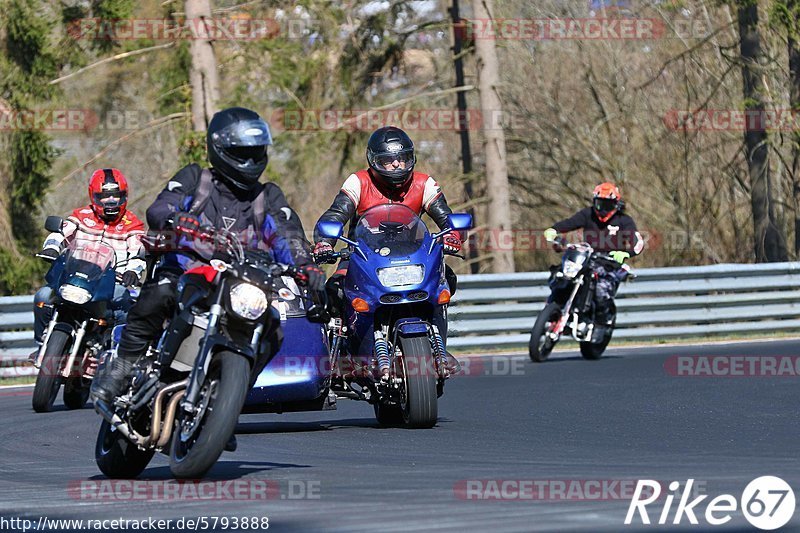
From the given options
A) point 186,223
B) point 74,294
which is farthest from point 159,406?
point 74,294

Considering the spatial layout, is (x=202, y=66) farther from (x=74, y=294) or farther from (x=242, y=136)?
(x=242, y=136)

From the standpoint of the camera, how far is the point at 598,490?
6.69m

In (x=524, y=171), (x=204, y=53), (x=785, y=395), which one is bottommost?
(x=785, y=395)

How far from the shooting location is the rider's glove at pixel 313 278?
23.6 feet

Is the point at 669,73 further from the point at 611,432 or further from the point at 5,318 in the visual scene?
the point at 611,432

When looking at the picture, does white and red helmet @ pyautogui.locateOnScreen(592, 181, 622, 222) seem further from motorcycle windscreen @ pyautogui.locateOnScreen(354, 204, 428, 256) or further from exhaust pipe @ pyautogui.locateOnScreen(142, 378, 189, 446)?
exhaust pipe @ pyautogui.locateOnScreen(142, 378, 189, 446)

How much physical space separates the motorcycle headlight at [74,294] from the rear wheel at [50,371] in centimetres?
36

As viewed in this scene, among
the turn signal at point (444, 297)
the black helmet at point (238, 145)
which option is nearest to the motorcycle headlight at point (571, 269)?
the turn signal at point (444, 297)

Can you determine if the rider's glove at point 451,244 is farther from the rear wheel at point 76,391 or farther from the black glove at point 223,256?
the rear wheel at point 76,391

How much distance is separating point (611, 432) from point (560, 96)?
21.1 metres

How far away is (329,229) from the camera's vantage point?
32.9ft

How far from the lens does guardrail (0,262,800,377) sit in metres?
19.9

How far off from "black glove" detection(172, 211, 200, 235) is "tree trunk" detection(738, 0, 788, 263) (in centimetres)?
1777

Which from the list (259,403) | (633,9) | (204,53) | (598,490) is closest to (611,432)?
(259,403)
